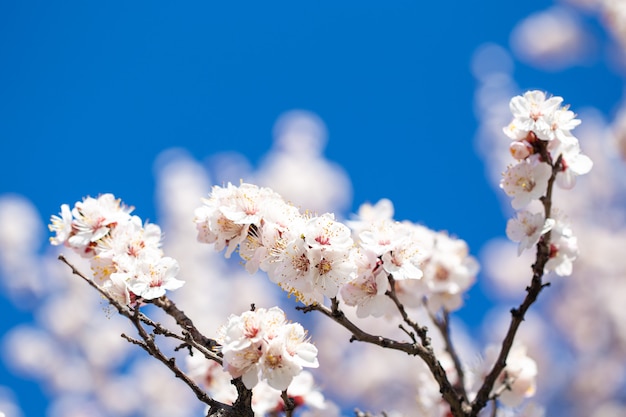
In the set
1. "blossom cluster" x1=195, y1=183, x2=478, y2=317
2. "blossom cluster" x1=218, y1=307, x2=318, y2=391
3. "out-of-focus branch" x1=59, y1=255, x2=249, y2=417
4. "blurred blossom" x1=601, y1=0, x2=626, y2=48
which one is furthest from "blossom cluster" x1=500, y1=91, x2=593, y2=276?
"blurred blossom" x1=601, y1=0, x2=626, y2=48

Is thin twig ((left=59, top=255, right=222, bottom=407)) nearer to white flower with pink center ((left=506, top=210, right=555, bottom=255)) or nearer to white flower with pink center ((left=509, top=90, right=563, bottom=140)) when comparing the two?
white flower with pink center ((left=506, top=210, right=555, bottom=255))

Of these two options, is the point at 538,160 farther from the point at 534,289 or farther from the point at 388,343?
the point at 388,343

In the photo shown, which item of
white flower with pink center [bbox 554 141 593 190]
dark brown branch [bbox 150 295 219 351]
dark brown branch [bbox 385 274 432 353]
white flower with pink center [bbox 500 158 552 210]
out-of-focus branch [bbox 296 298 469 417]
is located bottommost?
dark brown branch [bbox 150 295 219 351]

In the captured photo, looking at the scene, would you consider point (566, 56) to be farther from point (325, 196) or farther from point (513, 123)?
point (513, 123)

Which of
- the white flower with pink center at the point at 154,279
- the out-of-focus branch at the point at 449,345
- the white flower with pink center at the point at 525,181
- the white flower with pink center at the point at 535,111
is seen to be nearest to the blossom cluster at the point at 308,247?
the white flower with pink center at the point at 154,279

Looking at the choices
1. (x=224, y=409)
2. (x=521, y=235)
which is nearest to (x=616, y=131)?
(x=521, y=235)

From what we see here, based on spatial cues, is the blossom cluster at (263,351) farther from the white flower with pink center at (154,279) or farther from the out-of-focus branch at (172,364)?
the white flower with pink center at (154,279)

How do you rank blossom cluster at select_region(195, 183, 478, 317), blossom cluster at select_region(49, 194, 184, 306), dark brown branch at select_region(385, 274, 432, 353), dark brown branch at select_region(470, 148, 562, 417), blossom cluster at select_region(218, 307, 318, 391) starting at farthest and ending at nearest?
dark brown branch at select_region(470, 148, 562, 417) < dark brown branch at select_region(385, 274, 432, 353) < blossom cluster at select_region(49, 194, 184, 306) < blossom cluster at select_region(195, 183, 478, 317) < blossom cluster at select_region(218, 307, 318, 391)
